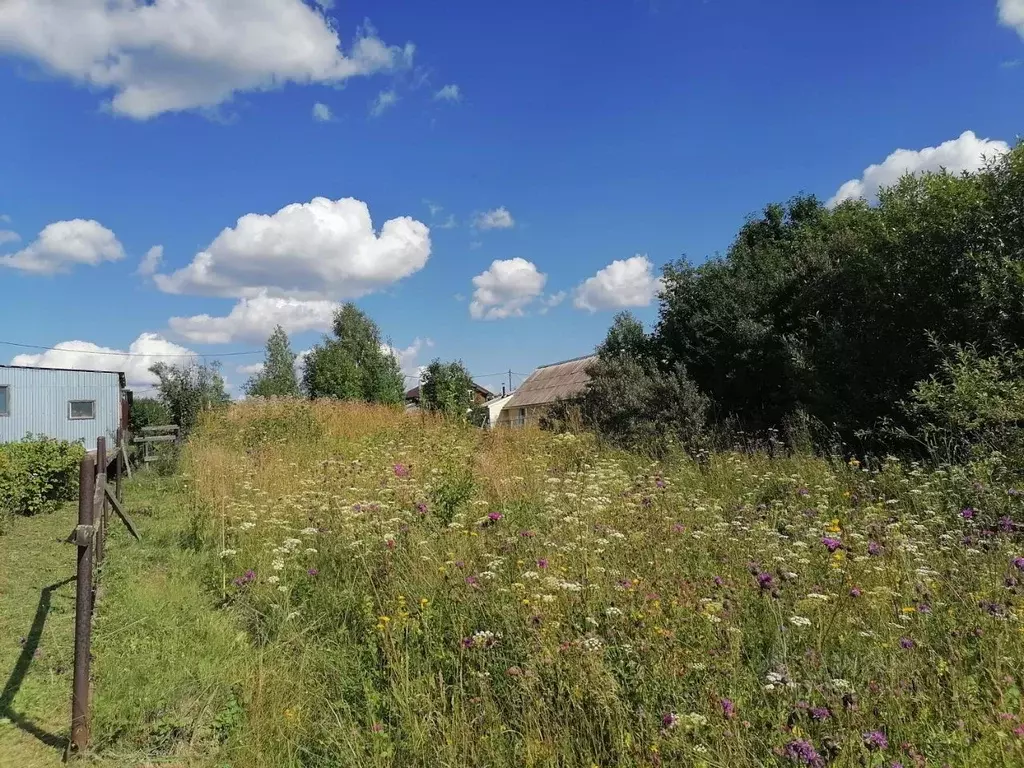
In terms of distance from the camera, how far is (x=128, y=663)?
12.0ft

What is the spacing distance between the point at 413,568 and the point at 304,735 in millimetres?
1177

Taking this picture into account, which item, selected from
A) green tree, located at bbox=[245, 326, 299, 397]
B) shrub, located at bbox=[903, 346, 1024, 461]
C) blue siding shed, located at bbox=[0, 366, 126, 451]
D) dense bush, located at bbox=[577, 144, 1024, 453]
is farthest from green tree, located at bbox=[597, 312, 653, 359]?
green tree, located at bbox=[245, 326, 299, 397]

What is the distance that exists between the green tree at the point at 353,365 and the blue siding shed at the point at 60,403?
11359 mm

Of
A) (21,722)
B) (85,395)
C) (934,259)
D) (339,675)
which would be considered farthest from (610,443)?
(85,395)

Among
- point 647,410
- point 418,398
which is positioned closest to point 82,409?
point 418,398

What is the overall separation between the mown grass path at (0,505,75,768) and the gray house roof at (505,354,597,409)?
2533cm

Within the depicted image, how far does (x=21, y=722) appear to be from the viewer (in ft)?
10.5

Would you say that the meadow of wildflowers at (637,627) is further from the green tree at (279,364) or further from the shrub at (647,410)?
the green tree at (279,364)

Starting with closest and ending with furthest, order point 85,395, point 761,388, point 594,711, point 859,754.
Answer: point 859,754 < point 594,711 < point 761,388 < point 85,395

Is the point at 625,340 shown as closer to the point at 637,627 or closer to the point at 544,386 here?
the point at 637,627

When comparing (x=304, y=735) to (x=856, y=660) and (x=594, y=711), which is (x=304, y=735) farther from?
(x=856, y=660)

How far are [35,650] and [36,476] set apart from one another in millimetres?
6334

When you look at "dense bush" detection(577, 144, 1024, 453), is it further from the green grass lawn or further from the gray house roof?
the gray house roof

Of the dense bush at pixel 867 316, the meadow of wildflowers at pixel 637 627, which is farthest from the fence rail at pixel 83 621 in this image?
the dense bush at pixel 867 316
